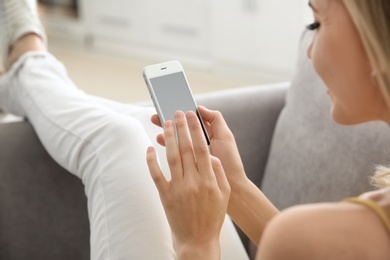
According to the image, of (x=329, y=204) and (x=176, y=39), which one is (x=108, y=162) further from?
(x=176, y=39)

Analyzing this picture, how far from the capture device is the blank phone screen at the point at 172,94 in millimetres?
1162

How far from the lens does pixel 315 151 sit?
1.41 meters

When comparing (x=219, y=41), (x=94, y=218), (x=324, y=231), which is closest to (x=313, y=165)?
(x=94, y=218)

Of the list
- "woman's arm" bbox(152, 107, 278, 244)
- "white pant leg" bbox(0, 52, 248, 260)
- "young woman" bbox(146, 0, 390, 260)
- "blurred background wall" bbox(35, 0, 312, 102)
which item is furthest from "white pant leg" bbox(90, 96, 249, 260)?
"blurred background wall" bbox(35, 0, 312, 102)

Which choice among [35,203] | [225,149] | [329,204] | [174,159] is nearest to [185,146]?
[174,159]

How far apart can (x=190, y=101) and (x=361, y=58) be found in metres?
0.48

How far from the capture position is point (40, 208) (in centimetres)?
148

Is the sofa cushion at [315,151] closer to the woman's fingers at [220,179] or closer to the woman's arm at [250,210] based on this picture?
the woman's arm at [250,210]

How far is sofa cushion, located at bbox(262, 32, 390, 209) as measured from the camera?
1.30 metres

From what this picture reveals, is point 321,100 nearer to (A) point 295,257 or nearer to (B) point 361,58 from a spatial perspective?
(B) point 361,58

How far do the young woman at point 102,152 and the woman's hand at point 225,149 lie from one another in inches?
5.1

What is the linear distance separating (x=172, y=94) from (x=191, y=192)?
0.91 ft

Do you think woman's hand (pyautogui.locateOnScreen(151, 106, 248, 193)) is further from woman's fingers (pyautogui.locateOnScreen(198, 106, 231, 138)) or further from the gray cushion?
the gray cushion

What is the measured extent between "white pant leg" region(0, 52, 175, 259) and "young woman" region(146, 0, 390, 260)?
18cm
